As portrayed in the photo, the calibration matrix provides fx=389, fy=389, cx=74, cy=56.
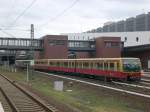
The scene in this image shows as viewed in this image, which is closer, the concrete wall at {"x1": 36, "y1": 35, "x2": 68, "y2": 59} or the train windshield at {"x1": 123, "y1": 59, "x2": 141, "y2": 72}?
the train windshield at {"x1": 123, "y1": 59, "x2": 141, "y2": 72}

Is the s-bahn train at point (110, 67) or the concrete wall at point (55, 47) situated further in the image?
the concrete wall at point (55, 47)

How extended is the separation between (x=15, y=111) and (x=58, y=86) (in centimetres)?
1491

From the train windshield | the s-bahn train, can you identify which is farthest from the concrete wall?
the train windshield

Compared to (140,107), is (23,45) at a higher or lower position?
higher

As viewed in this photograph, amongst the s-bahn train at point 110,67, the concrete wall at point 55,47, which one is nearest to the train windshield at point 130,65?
the s-bahn train at point 110,67

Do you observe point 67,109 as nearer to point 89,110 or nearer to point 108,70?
point 89,110

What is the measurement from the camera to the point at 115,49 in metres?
121

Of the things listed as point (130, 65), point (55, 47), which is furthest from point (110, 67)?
point (55, 47)

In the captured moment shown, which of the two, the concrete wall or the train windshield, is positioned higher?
the concrete wall

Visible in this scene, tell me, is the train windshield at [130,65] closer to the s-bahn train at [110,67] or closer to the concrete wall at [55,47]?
the s-bahn train at [110,67]

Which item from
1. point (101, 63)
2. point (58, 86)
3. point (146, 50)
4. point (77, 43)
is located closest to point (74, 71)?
point (101, 63)

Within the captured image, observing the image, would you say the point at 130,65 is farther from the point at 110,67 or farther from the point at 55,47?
the point at 55,47

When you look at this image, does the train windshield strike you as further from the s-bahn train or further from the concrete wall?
the concrete wall

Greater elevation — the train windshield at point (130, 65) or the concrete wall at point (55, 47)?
the concrete wall at point (55, 47)
